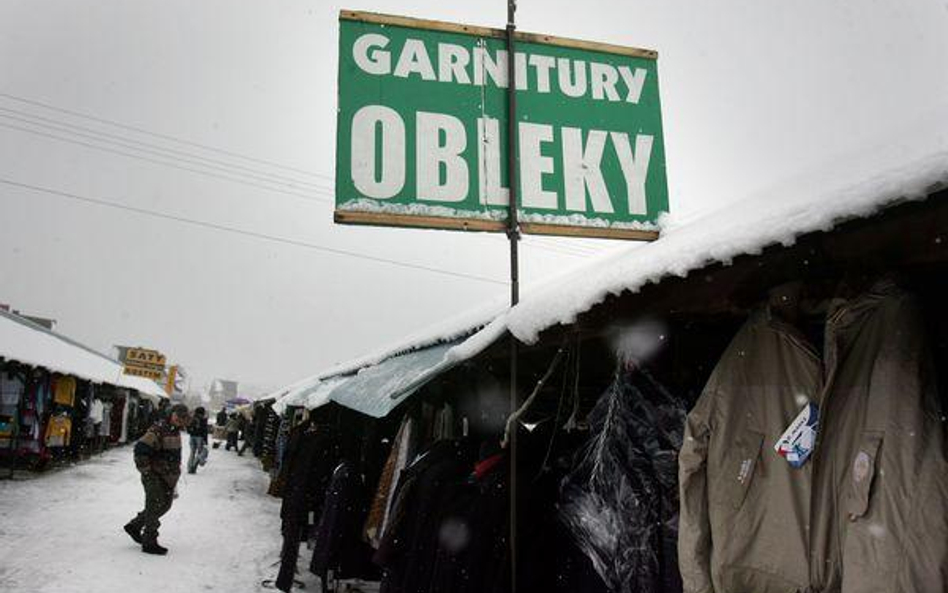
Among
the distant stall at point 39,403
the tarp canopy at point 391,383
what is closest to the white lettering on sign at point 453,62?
the tarp canopy at point 391,383

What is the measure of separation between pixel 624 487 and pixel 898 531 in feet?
3.68

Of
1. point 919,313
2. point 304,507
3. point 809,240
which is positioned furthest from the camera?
point 304,507

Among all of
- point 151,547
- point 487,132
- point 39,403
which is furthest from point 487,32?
point 39,403

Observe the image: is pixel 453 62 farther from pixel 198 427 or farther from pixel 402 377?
pixel 198 427

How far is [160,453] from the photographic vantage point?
897 centimetres

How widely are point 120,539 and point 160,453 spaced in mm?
1529

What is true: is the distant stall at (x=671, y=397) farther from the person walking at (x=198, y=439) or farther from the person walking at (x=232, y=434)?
the person walking at (x=232, y=434)

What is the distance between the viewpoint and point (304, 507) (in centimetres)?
699

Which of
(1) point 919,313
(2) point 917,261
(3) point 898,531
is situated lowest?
(3) point 898,531

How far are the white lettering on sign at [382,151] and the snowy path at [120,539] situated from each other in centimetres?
A: 544

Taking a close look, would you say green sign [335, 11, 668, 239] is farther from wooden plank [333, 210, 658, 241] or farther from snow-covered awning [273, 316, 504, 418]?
snow-covered awning [273, 316, 504, 418]

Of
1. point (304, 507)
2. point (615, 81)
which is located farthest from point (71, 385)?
point (615, 81)

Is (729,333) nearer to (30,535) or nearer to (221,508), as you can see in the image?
(30,535)

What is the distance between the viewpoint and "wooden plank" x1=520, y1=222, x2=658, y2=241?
4.23 m
